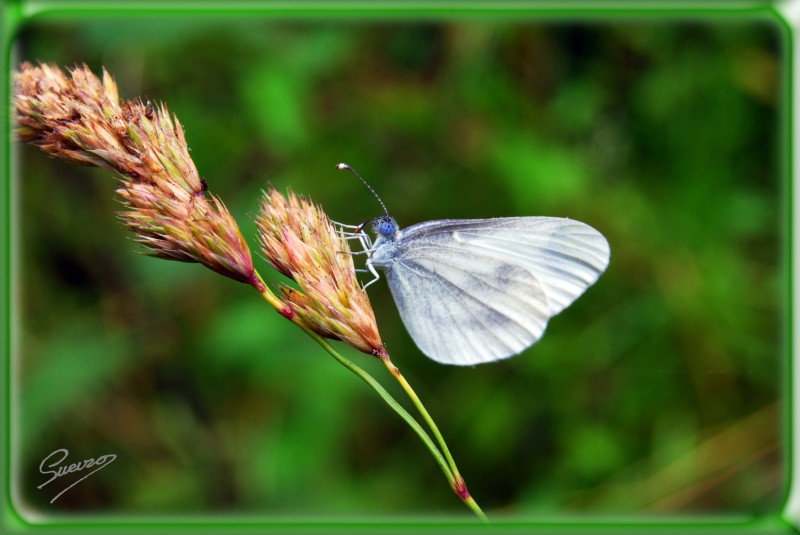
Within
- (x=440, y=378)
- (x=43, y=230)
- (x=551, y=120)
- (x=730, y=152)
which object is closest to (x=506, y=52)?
(x=551, y=120)

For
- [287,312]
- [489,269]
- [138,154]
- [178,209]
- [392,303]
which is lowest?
[392,303]

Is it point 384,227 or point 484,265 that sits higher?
point 384,227

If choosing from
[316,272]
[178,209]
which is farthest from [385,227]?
[178,209]

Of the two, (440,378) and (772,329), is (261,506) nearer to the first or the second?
(440,378)

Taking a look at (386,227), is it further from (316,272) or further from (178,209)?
(178,209)
